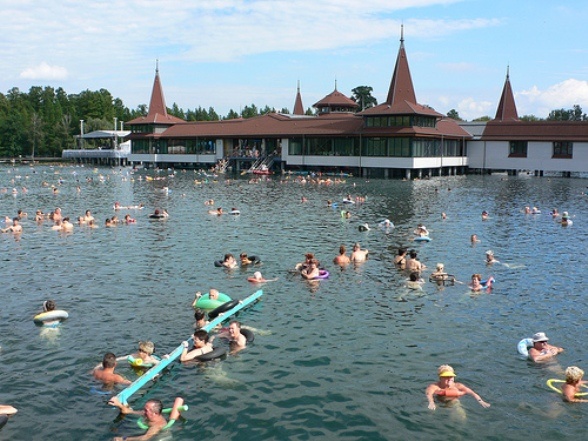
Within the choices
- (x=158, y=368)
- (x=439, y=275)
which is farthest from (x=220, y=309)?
(x=439, y=275)

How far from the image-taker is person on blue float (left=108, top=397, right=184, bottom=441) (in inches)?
448

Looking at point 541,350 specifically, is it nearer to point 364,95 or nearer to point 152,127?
point 152,127

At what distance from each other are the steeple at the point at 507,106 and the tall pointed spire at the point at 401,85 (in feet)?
71.6

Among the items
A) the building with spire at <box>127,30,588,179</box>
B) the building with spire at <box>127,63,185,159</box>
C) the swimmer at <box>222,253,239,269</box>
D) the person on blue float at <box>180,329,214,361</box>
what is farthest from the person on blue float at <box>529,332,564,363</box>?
the building with spire at <box>127,63,185,159</box>

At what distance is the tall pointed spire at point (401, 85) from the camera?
82.0m

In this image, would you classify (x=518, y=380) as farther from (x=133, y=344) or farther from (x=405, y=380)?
(x=133, y=344)

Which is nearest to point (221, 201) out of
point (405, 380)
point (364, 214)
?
point (364, 214)

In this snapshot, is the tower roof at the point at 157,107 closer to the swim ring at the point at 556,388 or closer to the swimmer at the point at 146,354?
the swimmer at the point at 146,354

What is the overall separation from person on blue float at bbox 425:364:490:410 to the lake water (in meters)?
0.24

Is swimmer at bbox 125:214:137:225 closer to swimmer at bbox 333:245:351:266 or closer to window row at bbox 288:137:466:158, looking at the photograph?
swimmer at bbox 333:245:351:266

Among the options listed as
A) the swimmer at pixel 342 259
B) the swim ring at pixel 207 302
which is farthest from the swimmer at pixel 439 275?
the swim ring at pixel 207 302

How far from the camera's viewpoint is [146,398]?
13.1m

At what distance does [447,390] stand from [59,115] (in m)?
148

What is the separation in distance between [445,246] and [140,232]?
17.6 m
